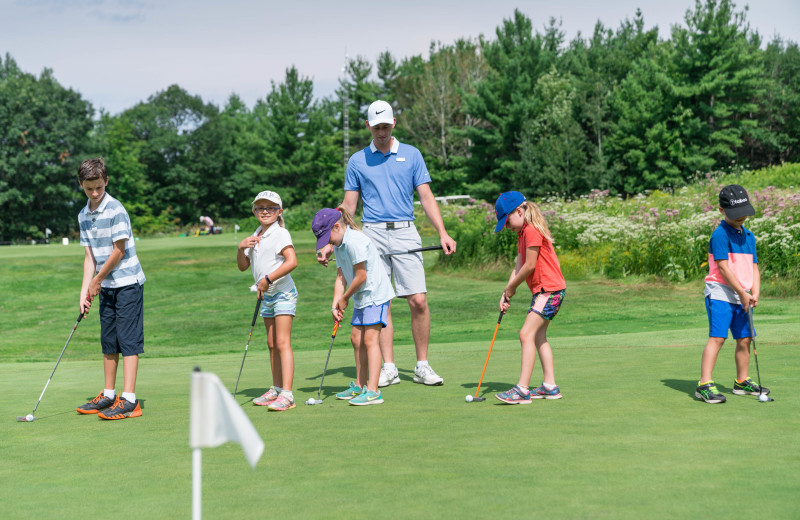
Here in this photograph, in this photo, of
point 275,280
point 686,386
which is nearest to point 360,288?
point 275,280

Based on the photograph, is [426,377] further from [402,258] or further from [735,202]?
[735,202]

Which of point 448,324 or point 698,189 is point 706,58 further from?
point 448,324

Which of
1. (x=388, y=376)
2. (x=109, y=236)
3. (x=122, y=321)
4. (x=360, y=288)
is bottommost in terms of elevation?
(x=388, y=376)

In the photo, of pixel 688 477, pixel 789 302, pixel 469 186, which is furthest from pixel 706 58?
pixel 688 477

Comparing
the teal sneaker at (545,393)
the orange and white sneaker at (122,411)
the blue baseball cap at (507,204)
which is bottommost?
the orange and white sneaker at (122,411)

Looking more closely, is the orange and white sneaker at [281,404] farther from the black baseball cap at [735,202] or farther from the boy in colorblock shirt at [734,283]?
the black baseball cap at [735,202]

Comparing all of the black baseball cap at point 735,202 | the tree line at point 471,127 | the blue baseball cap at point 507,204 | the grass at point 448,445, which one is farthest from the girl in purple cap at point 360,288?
the tree line at point 471,127

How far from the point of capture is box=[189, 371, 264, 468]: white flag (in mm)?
2348

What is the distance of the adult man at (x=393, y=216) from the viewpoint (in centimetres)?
743

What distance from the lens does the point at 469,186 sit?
203ft

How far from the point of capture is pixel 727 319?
20.7 feet

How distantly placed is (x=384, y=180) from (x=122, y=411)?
304 cm

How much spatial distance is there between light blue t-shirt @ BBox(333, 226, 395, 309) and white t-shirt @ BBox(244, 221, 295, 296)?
0.44 meters

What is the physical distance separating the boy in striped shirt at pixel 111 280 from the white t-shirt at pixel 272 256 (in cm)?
96
